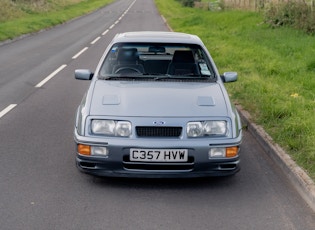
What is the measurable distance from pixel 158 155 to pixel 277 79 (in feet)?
21.3

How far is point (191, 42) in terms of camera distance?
7.01 m

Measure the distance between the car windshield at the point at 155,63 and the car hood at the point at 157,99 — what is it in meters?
0.27

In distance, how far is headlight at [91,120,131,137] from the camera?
207 inches

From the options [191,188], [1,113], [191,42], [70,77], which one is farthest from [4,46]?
[191,188]

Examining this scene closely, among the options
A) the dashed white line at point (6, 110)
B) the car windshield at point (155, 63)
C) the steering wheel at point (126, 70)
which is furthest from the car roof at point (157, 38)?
the dashed white line at point (6, 110)

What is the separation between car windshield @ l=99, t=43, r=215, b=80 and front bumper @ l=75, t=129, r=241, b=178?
4.74 ft

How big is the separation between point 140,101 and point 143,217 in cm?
137

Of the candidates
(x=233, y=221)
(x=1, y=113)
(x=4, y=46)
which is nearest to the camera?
(x=233, y=221)

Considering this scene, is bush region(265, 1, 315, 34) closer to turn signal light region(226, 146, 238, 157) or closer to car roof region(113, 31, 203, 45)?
car roof region(113, 31, 203, 45)

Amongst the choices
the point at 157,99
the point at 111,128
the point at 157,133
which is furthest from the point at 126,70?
the point at 157,133

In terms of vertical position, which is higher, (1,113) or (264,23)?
(1,113)

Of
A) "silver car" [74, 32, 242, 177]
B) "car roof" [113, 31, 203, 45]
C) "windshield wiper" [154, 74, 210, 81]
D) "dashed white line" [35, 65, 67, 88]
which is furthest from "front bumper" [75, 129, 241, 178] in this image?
"dashed white line" [35, 65, 67, 88]

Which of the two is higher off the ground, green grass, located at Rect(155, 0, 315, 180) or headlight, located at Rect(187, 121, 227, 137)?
headlight, located at Rect(187, 121, 227, 137)

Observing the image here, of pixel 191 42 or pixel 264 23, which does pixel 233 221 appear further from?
pixel 264 23
